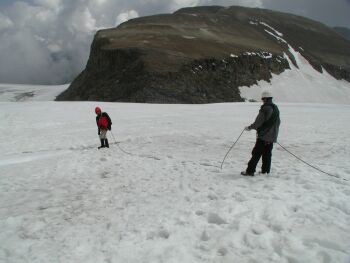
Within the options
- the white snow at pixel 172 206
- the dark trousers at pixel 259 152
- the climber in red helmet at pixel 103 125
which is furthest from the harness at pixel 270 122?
the climber in red helmet at pixel 103 125

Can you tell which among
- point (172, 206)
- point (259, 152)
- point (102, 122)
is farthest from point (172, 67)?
point (172, 206)

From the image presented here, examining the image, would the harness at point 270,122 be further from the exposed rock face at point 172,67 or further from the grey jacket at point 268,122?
the exposed rock face at point 172,67

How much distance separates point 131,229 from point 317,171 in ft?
21.4

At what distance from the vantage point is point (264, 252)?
19.8 ft

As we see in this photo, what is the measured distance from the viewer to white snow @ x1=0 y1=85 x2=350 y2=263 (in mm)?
6316

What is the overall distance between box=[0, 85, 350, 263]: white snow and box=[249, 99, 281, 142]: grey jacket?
47.9 inches

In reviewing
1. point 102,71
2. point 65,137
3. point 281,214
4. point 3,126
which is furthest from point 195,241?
point 102,71

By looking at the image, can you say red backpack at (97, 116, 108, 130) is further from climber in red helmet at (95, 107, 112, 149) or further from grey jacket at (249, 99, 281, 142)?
grey jacket at (249, 99, 281, 142)

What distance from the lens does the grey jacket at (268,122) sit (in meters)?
10.3

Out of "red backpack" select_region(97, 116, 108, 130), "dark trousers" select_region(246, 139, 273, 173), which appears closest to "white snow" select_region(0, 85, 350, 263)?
"dark trousers" select_region(246, 139, 273, 173)

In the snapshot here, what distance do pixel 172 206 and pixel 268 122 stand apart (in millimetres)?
3909

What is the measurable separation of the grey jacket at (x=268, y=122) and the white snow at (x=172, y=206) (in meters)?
1.22

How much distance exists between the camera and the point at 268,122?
1035 centimetres

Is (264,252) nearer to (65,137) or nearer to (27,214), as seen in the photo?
(27,214)
